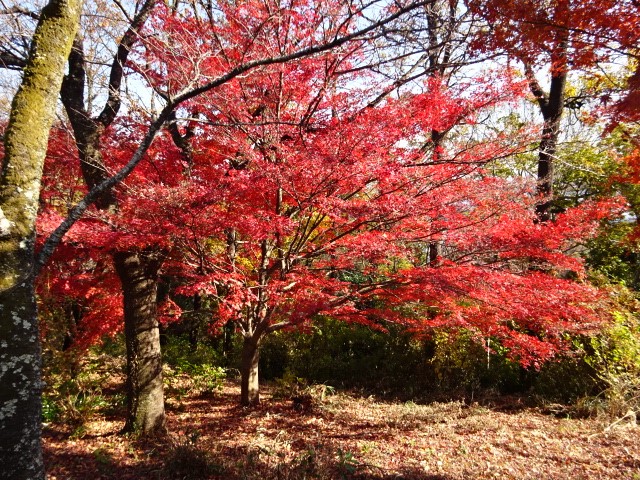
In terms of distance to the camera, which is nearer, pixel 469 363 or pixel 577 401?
pixel 577 401

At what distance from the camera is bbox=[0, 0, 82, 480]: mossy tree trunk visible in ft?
7.78

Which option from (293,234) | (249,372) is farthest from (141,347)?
(293,234)

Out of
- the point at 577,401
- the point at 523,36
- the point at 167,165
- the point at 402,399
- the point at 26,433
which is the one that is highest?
the point at 523,36

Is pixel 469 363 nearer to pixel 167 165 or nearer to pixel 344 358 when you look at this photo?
pixel 344 358

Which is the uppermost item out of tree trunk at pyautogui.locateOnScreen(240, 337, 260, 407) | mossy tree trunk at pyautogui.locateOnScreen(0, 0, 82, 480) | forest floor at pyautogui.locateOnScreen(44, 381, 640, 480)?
mossy tree trunk at pyautogui.locateOnScreen(0, 0, 82, 480)

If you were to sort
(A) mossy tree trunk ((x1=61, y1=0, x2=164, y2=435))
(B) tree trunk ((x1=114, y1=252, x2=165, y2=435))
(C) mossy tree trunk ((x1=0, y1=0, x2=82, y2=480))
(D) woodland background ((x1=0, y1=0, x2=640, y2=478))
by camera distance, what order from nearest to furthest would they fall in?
(C) mossy tree trunk ((x1=0, y1=0, x2=82, y2=480)) → (D) woodland background ((x1=0, y1=0, x2=640, y2=478)) → (A) mossy tree trunk ((x1=61, y1=0, x2=164, y2=435)) → (B) tree trunk ((x1=114, y1=252, x2=165, y2=435))

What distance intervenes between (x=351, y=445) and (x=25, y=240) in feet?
15.6

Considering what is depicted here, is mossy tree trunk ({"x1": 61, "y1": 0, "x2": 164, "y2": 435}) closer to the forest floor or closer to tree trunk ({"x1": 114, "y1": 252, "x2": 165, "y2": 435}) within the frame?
tree trunk ({"x1": 114, "y1": 252, "x2": 165, "y2": 435})

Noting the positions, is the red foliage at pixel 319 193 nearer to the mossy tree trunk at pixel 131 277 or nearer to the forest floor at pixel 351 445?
the mossy tree trunk at pixel 131 277

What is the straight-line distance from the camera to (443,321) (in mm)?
6391

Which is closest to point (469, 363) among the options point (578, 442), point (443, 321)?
point (443, 321)

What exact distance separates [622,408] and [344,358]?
6031mm

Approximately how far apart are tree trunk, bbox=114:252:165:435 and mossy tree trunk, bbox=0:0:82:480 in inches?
116

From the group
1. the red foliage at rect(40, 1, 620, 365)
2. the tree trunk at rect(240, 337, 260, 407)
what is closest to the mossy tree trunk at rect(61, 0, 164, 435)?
the red foliage at rect(40, 1, 620, 365)
